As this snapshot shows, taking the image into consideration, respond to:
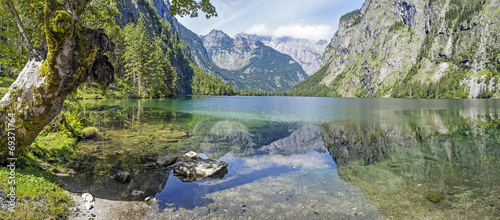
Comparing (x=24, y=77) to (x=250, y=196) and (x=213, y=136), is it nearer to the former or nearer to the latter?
(x=250, y=196)

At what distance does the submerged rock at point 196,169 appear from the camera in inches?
449

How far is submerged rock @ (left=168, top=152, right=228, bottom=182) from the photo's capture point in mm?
11406

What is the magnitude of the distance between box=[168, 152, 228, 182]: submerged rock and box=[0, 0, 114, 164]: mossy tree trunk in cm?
595

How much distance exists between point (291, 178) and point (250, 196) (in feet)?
10.5

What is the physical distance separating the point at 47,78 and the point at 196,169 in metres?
7.11

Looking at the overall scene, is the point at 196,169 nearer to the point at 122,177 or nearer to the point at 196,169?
the point at 196,169

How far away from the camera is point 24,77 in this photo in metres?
6.72

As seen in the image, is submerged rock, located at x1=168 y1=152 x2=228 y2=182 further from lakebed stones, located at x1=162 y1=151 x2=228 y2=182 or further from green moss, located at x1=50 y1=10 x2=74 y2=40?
green moss, located at x1=50 y1=10 x2=74 y2=40

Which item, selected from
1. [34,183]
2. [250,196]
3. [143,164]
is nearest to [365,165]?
[250,196]

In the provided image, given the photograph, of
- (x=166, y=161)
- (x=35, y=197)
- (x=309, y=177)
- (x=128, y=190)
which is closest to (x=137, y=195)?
(x=128, y=190)

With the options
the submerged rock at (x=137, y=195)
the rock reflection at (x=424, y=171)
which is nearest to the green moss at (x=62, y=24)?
the submerged rock at (x=137, y=195)

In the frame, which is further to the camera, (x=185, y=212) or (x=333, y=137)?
(x=333, y=137)

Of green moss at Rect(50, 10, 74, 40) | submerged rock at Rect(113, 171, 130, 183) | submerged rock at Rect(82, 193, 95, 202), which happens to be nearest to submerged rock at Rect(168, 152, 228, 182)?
submerged rock at Rect(113, 171, 130, 183)

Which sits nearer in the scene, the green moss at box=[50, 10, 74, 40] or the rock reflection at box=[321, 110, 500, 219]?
the green moss at box=[50, 10, 74, 40]
